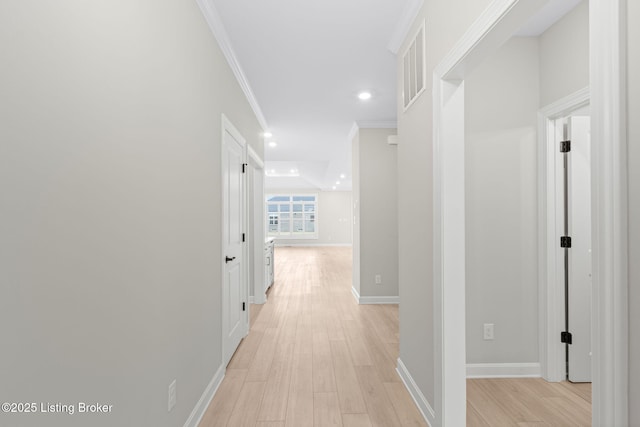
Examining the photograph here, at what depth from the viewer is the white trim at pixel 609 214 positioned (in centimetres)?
82

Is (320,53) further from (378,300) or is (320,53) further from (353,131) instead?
(378,300)

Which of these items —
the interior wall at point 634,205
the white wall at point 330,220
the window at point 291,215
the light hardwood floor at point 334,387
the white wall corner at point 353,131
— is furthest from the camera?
the window at point 291,215

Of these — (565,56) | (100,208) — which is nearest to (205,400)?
(100,208)

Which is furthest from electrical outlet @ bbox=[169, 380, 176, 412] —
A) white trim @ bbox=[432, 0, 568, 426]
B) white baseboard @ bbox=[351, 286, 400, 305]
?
white baseboard @ bbox=[351, 286, 400, 305]

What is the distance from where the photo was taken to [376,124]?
16.3 feet

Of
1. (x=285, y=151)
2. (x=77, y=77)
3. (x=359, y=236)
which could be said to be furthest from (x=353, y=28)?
(x=285, y=151)

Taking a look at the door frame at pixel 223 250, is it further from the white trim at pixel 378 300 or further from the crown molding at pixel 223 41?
the white trim at pixel 378 300

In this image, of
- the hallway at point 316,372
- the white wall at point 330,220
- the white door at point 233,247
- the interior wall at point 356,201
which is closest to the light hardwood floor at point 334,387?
the hallway at point 316,372

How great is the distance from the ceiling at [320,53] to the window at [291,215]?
1019cm

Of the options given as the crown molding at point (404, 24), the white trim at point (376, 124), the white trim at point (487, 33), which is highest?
the crown molding at point (404, 24)

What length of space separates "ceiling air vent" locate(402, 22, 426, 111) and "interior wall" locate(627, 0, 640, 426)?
1.38 metres

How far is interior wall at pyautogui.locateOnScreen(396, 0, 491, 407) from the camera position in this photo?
1.84m

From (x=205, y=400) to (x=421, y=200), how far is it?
6.22 ft

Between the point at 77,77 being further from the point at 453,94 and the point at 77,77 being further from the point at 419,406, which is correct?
the point at 419,406
